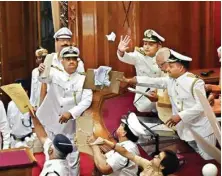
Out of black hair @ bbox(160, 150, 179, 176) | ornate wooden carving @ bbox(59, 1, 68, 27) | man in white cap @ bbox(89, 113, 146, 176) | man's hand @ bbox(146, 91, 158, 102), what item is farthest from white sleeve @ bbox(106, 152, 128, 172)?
→ ornate wooden carving @ bbox(59, 1, 68, 27)

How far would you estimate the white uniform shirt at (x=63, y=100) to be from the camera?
4770 mm

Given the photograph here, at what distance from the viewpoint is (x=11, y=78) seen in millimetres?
8367

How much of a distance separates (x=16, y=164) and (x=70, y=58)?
4.50 feet

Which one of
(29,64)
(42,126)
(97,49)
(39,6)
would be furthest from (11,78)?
(42,126)

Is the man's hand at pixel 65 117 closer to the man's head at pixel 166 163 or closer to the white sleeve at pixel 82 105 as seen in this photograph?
the white sleeve at pixel 82 105

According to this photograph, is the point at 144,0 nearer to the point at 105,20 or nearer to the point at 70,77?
the point at 105,20

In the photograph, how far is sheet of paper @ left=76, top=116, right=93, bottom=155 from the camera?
4.95m

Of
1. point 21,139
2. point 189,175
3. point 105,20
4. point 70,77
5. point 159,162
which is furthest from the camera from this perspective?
point 105,20

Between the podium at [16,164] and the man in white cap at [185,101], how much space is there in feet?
3.85

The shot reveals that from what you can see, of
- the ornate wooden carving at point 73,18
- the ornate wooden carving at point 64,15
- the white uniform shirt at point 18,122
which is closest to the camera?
the white uniform shirt at point 18,122

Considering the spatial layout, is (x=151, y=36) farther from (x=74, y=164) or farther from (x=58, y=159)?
(x=58, y=159)

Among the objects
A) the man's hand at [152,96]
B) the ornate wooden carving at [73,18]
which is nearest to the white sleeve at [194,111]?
the man's hand at [152,96]

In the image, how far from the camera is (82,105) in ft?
15.5

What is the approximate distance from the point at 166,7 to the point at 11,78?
287cm
